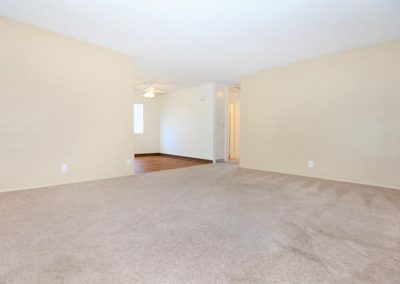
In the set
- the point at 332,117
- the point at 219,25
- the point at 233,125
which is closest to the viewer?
the point at 219,25

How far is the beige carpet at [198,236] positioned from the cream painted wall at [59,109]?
0.51 metres

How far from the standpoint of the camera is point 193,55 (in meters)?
4.12

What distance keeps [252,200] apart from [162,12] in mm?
2607

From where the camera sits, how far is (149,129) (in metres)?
8.08

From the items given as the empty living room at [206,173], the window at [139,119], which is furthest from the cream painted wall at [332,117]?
the window at [139,119]

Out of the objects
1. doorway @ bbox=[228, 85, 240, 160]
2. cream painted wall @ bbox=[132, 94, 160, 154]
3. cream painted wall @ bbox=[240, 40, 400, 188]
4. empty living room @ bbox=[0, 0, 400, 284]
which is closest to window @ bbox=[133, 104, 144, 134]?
cream painted wall @ bbox=[132, 94, 160, 154]

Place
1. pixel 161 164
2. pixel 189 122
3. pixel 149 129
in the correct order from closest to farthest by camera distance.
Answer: pixel 161 164, pixel 189 122, pixel 149 129

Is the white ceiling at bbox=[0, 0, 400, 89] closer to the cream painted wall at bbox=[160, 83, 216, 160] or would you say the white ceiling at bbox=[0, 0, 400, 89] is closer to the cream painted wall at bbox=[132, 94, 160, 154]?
the cream painted wall at bbox=[160, 83, 216, 160]

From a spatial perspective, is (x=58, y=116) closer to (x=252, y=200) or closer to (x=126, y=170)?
(x=126, y=170)

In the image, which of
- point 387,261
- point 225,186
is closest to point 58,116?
point 225,186

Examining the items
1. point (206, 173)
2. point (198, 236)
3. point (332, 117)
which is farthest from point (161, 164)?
point (198, 236)

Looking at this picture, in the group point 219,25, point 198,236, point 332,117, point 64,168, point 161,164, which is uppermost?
point 219,25

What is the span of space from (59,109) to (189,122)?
4.05 meters

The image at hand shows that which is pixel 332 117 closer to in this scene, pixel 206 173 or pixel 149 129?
pixel 206 173
